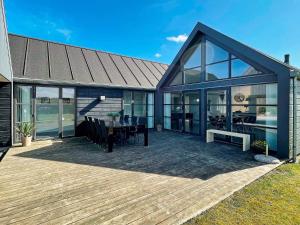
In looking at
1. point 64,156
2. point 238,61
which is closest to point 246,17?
point 238,61

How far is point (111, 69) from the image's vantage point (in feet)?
37.2

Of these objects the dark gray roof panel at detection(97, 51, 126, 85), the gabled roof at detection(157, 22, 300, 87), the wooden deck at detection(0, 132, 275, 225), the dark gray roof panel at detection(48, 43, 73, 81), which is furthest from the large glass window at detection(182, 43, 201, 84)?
the dark gray roof panel at detection(48, 43, 73, 81)

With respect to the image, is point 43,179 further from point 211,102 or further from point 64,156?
point 211,102

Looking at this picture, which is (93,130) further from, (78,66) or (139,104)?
(78,66)

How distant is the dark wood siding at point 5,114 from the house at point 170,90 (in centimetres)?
3

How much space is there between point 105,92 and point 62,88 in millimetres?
2205

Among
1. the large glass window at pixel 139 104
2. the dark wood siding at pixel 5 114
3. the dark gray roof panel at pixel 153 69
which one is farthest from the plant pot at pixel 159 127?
the dark wood siding at pixel 5 114

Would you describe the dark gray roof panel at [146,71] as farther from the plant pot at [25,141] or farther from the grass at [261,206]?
the grass at [261,206]

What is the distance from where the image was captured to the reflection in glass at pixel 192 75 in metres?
9.22

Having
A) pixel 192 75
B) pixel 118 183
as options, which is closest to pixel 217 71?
pixel 192 75

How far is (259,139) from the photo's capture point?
6.67 meters

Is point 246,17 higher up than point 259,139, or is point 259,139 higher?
point 246,17

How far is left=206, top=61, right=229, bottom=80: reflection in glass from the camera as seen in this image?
7863 mm

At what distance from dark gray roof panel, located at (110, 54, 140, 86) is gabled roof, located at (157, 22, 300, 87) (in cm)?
278
